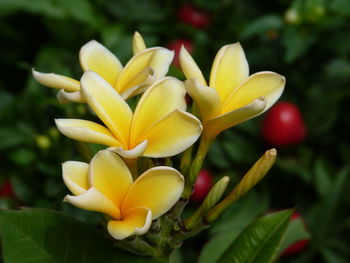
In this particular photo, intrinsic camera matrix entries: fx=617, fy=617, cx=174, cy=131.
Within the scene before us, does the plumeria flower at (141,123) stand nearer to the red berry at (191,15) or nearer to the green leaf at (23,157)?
the green leaf at (23,157)

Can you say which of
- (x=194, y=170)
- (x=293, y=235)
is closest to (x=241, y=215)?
(x=293, y=235)

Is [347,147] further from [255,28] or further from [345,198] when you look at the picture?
[255,28]

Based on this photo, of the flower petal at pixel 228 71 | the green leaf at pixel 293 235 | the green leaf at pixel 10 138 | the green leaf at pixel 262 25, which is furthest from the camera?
the green leaf at pixel 262 25

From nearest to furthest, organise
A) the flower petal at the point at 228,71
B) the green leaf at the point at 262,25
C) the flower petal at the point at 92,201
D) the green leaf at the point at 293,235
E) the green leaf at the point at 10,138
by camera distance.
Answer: the flower petal at the point at 92,201 → the flower petal at the point at 228,71 → the green leaf at the point at 293,235 → the green leaf at the point at 10,138 → the green leaf at the point at 262,25

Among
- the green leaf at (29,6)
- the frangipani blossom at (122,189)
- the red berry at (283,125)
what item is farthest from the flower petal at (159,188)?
the green leaf at (29,6)

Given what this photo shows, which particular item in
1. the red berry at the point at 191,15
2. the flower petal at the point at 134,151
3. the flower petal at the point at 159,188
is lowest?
the red berry at the point at 191,15

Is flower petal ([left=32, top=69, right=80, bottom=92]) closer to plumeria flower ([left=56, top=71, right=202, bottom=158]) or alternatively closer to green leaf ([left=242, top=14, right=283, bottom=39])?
plumeria flower ([left=56, top=71, right=202, bottom=158])

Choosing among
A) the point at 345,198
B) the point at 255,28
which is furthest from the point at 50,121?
the point at 345,198
